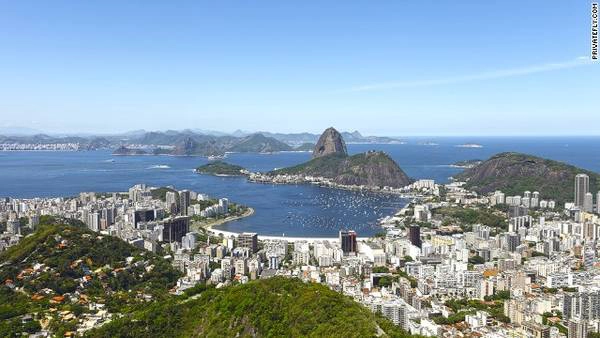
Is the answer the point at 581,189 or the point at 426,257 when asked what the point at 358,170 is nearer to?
the point at 581,189

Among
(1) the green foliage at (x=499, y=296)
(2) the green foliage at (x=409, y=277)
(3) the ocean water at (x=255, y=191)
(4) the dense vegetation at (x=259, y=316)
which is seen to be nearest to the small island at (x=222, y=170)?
(3) the ocean water at (x=255, y=191)

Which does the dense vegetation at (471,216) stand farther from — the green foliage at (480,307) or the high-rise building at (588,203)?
the green foliage at (480,307)

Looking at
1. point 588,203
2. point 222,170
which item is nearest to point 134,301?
point 588,203

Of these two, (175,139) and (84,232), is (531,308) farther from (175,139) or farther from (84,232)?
(175,139)

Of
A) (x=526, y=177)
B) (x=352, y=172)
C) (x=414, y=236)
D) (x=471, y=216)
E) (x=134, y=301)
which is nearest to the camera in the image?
(x=134, y=301)

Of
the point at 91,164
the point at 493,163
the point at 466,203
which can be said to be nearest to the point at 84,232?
the point at 466,203

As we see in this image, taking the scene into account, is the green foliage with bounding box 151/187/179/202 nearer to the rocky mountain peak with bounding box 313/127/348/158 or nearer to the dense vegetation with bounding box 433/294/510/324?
the dense vegetation with bounding box 433/294/510/324

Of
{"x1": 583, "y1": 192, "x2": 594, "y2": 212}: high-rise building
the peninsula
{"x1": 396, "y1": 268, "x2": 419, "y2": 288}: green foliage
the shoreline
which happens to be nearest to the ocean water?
the shoreline

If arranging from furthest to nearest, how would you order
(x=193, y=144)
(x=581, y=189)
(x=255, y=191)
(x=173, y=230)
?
(x=193, y=144), (x=255, y=191), (x=581, y=189), (x=173, y=230)
